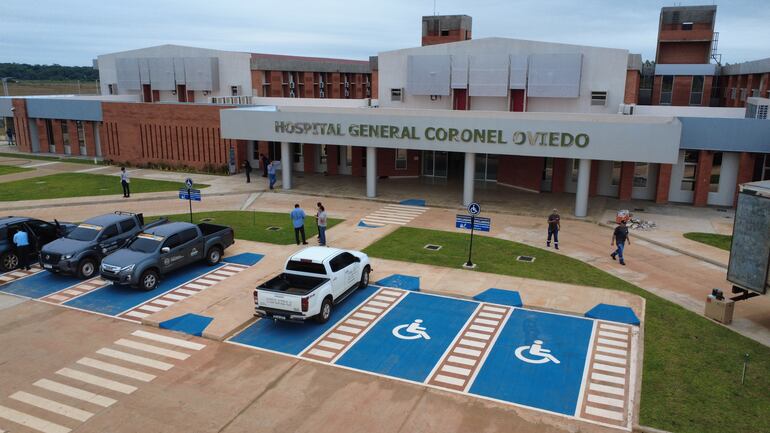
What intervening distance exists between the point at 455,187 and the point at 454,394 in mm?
23924

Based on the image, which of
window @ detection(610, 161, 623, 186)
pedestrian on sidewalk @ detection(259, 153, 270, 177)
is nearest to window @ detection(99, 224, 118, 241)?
pedestrian on sidewalk @ detection(259, 153, 270, 177)

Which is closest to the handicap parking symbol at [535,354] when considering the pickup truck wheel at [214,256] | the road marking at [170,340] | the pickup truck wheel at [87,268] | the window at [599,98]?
the road marking at [170,340]

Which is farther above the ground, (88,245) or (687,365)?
(88,245)

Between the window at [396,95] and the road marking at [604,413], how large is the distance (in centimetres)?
3055

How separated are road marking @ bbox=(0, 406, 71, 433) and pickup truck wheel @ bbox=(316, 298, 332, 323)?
253 inches

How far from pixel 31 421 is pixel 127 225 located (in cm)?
1093

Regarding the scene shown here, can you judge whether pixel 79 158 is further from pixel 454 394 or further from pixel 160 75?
pixel 454 394

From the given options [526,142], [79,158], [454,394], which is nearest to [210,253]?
[454,394]

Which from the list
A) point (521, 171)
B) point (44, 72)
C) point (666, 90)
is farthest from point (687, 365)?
point (44, 72)

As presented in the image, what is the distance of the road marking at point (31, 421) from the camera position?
1095 cm

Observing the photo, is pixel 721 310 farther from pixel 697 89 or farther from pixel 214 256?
pixel 697 89

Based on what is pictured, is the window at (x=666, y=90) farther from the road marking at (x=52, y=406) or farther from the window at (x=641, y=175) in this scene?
the road marking at (x=52, y=406)

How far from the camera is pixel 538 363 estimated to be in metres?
13.5

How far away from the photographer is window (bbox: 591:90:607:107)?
3412cm
